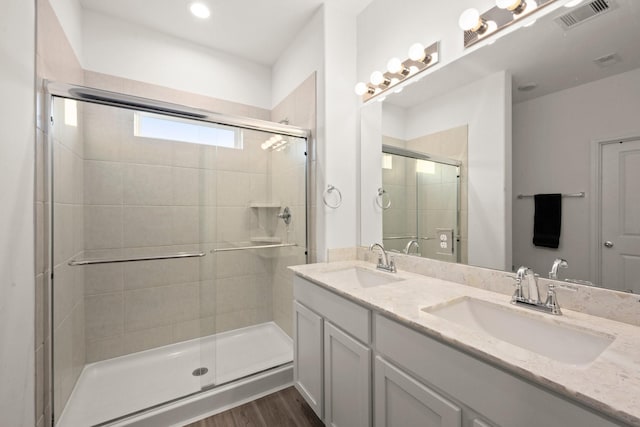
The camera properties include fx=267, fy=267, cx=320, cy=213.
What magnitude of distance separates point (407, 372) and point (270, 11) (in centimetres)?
243

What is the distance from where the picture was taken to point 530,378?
0.63 meters

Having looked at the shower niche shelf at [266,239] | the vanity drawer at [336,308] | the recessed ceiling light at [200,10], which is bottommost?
the vanity drawer at [336,308]

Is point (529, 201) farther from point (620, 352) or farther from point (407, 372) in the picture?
point (407, 372)

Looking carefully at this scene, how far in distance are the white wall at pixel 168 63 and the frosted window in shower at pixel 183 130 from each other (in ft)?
1.79

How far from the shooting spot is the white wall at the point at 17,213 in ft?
3.32

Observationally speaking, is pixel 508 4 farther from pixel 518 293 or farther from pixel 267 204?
pixel 267 204

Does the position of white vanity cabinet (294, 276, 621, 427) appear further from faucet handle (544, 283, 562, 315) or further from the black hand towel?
the black hand towel

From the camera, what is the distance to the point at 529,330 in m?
0.96

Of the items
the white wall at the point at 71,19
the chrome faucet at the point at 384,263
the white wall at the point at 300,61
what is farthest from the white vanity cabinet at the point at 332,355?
the white wall at the point at 71,19

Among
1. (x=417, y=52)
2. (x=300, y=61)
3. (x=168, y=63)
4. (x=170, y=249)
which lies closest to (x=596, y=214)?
(x=417, y=52)

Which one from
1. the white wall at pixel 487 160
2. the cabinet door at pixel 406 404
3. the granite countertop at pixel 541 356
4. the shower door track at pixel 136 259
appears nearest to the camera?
the granite countertop at pixel 541 356

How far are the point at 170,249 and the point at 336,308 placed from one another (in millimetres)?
1546

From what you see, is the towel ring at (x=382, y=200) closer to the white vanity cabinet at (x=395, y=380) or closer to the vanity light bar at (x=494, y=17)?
the white vanity cabinet at (x=395, y=380)

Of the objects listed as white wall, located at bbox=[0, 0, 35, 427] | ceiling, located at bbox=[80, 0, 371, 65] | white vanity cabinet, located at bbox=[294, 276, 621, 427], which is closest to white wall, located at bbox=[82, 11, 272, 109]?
ceiling, located at bbox=[80, 0, 371, 65]
